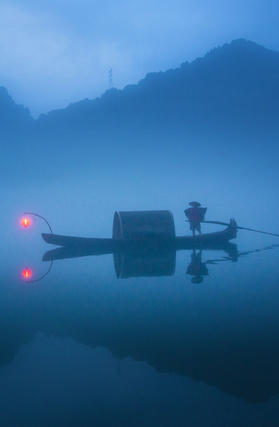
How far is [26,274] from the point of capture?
50.3 ft

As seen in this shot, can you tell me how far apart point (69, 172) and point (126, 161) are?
109 feet

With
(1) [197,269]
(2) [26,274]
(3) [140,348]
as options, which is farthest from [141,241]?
(3) [140,348]

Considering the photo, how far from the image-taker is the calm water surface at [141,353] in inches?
194

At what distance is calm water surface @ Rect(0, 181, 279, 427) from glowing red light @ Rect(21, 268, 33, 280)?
1.42 meters

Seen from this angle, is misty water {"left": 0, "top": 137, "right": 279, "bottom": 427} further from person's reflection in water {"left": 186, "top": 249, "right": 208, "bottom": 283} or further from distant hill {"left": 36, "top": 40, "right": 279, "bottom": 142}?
distant hill {"left": 36, "top": 40, "right": 279, "bottom": 142}

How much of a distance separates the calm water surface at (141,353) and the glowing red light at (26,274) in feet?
4.66

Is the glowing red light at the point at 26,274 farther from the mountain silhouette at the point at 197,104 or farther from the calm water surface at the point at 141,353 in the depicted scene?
the mountain silhouette at the point at 197,104

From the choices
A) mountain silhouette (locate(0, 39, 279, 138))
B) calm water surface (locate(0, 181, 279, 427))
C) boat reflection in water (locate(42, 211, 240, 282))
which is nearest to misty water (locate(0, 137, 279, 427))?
calm water surface (locate(0, 181, 279, 427))

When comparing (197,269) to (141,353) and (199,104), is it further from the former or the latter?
(199,104)

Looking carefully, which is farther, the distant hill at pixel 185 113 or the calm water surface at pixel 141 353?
the distant hill at pixel 185 113

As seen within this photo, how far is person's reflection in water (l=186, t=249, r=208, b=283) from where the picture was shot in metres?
13.5

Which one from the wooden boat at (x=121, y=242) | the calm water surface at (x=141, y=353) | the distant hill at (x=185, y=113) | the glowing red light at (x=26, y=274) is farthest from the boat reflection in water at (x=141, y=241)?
the distant hill at (x=185, y=113)

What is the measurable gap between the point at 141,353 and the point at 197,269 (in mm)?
8918

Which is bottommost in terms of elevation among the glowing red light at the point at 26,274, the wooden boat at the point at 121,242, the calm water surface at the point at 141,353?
the calm water surface at the point at 141,353
